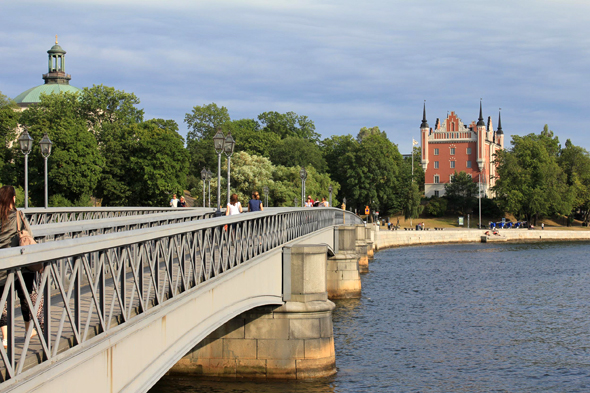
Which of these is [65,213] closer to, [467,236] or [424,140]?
[467,236]

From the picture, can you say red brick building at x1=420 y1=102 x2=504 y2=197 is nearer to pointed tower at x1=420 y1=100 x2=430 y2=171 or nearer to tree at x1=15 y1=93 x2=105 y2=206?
pointed tower at x1=420 y1=100 x2=430 y2=171

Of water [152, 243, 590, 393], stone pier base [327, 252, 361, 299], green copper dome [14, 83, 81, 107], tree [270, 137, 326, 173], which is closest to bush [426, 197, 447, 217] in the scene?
tree [270, 137, 326, 173]

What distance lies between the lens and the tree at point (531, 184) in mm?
98125

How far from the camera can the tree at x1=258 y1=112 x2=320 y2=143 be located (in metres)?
116

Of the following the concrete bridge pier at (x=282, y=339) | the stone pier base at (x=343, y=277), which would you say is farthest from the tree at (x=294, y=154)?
the concrete bridge pier at (x=282, y=339)

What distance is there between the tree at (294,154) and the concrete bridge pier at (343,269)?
56.4m

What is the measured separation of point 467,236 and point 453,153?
34.0m

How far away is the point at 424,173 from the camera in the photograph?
125 metres

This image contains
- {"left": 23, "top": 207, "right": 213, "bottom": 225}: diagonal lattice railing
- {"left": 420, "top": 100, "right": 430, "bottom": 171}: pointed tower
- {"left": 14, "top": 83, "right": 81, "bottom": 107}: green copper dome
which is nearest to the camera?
{"left": 23, "top": 207, "right": 213, "bottom": 225}: diagonal lattice railing

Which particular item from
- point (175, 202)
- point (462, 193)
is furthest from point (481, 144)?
point (175, 202)

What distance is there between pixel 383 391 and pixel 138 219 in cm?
979

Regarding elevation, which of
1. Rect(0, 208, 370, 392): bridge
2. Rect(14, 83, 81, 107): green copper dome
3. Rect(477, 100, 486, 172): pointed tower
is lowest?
Rect(0, 208, 370, 392): bridge

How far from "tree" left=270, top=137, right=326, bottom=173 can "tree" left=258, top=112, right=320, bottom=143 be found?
21001mm

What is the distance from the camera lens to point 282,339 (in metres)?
16.7
